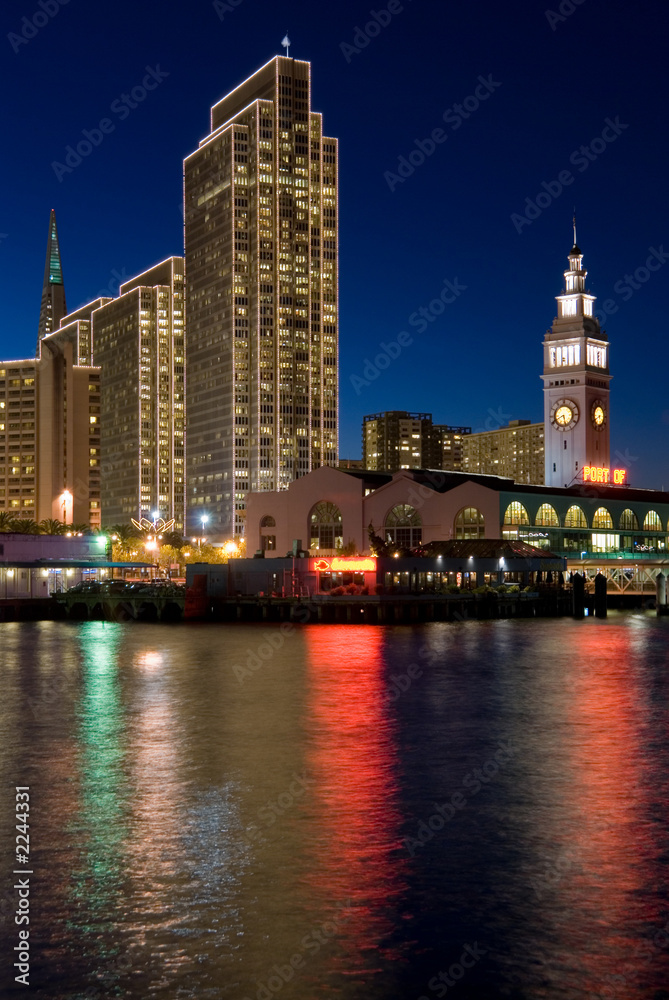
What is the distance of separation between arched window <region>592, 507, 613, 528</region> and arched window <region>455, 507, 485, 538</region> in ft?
83.5

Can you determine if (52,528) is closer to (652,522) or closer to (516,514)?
(516,514)

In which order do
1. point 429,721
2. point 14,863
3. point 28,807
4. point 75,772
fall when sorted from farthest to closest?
point 429,721 < point 75,772 < point 28,807 < point 14,863

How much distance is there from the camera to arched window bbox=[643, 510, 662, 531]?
6791 inches

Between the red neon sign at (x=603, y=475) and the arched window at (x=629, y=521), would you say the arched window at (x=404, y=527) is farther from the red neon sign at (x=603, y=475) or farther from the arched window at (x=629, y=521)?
the red neon sign at (x=603, y=475)

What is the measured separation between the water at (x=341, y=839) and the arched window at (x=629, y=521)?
113m

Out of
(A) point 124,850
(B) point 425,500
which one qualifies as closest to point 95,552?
(B) point 425,500

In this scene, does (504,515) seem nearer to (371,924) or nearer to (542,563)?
(542,563)

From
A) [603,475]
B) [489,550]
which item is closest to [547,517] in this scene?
[489,550]

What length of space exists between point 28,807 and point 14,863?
216 inches

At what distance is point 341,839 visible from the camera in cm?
2634

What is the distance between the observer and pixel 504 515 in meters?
142

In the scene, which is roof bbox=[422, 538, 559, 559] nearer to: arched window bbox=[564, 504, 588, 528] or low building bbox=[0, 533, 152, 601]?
arched window bbox=[564, 504, 588, 528]

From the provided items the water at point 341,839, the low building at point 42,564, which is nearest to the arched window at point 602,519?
the low building at point 42,564

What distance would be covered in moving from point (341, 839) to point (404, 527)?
408 feet
